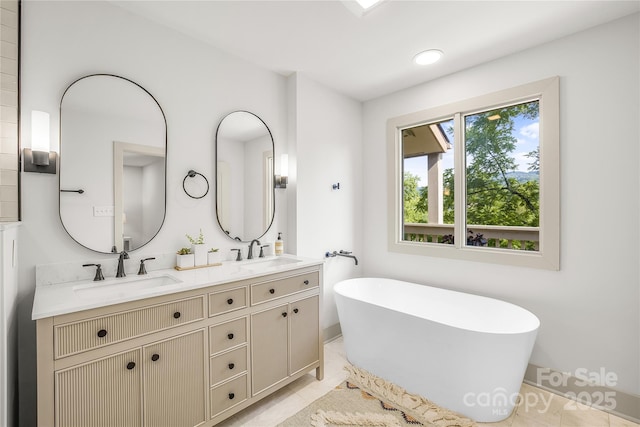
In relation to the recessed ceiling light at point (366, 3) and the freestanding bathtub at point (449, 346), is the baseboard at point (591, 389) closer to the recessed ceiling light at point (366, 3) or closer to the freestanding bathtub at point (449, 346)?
the freestanding bathtub at point (449, 346)

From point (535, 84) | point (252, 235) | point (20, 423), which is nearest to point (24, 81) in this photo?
point (252, 235)

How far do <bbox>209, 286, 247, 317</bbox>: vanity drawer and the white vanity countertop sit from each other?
8 centimetres

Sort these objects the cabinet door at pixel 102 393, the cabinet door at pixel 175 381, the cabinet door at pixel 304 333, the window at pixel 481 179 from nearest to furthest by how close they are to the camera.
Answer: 1. the cabinet door at pixel 102 393
2. the cabinet door at pixel 175 381
3. the cabinet door at pixel 304 333
4. the window at pixel 481 179

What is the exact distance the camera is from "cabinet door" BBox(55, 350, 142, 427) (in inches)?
48.7

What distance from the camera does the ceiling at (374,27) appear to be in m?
1.86

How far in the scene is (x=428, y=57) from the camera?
2430mm

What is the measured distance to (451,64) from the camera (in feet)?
8.48

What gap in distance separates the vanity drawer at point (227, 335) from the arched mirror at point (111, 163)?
800 mm

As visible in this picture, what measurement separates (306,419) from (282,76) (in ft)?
9.34

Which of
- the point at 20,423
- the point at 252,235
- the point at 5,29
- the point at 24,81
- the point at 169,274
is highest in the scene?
the point at 5,29

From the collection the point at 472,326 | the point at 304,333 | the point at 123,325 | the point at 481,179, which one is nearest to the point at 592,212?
the point at 481,179

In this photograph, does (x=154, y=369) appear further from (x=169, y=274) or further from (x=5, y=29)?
(x=5, y=29)

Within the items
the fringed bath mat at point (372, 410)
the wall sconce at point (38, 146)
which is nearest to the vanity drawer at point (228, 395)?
the fringed bath mat at point (372, 410)

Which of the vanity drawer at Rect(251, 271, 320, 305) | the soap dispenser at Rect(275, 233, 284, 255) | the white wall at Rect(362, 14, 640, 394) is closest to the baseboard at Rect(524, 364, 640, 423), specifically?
the white wall at Rect(362, 14, 640, 394)
